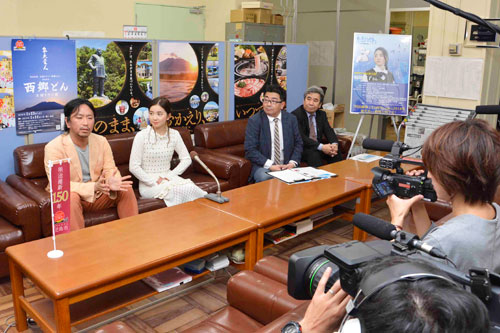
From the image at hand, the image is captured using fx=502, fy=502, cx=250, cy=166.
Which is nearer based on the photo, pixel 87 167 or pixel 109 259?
pixel 109 259

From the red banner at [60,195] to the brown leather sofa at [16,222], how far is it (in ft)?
2.66

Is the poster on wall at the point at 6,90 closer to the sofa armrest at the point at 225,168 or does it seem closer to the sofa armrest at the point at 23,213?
the sofa armrest at the point at 23,213

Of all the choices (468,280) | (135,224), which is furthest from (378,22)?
(468,280)

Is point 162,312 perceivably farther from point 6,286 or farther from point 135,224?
point 6,286

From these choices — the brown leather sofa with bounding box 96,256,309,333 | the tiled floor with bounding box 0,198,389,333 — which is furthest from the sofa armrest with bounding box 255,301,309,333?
the tiled floor with bounding box 0,198,389,333

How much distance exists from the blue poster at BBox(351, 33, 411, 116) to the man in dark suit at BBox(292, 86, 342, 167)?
480 mm

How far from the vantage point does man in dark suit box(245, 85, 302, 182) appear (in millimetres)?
4504

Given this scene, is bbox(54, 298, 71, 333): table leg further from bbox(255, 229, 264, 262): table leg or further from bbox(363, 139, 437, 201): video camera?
bbox(363, 139, 437, 201): video camera

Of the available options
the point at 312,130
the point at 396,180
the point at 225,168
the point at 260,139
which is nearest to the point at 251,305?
the point at 396,180

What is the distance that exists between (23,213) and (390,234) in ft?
8.86

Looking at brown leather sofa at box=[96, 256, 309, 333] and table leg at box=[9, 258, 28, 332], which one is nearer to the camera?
brown leather sofa at box=[96, 256, 309, 333]

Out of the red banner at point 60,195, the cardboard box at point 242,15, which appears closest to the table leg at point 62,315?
the red banner at point 60,195

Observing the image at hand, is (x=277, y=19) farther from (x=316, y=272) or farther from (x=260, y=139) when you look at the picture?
(x=316, y=272)

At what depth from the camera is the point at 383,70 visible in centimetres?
510
